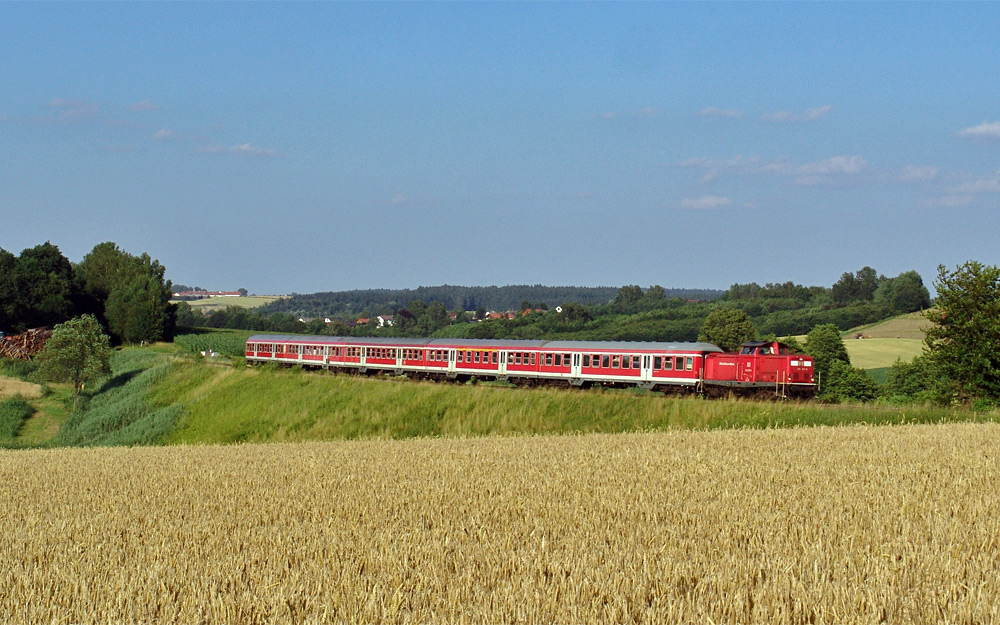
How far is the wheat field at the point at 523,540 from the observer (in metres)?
8.23

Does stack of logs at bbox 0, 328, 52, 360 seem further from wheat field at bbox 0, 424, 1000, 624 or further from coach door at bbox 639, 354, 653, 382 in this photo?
wheat field at bbox 0, 424, 1000, 624

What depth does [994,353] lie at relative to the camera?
3862 cm

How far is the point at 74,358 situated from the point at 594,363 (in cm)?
4641

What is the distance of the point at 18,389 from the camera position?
249 feet

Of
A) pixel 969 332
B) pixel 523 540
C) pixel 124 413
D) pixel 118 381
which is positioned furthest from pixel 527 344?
pixel 118 381

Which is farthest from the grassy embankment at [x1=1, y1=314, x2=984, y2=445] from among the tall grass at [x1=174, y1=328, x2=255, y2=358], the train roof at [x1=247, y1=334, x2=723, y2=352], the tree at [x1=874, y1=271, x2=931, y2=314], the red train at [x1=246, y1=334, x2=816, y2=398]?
the tree at [x1=874, y1=271, x2=931, y2=314]

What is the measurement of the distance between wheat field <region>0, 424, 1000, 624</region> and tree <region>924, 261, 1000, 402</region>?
22.3 m

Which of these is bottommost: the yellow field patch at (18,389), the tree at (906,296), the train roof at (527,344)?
the yellow field patch at (18,389)

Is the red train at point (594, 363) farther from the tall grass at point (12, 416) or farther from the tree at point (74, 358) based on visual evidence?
the tree at point (74, 358)

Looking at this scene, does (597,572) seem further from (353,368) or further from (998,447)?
(353,368)

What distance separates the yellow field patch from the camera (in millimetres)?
73750

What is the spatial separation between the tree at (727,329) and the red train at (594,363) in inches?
1782

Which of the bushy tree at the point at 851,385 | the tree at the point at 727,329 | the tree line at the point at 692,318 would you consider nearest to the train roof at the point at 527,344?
the tree line at the point at 692,318

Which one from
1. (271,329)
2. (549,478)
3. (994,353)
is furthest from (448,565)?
(271,329)
